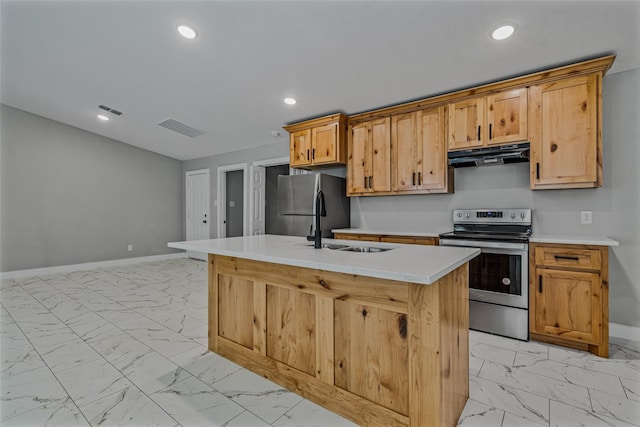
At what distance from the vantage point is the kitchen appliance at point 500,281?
2.55m

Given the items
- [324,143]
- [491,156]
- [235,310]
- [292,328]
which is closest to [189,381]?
[235,310]

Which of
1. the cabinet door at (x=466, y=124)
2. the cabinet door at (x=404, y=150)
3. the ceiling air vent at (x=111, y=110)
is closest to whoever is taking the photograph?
the cabinet door at (x=466, y=124)

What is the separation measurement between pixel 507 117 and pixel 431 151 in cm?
75

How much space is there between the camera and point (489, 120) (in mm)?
2924

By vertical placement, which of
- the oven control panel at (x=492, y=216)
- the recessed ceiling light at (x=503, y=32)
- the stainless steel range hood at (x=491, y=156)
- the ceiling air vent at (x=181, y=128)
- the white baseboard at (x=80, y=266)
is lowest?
the white baseboard at (x=80, y=266)

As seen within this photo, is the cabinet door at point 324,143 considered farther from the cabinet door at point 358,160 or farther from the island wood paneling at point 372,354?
the island wood paneling at point 372,354

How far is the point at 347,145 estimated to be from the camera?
3.98 m

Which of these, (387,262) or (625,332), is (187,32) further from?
(625,332)

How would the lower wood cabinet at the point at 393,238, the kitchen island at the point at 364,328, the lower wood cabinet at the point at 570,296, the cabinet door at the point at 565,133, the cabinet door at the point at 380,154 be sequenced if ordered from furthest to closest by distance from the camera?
the cabinet door at the point at 380,154
the lower wood cabinet at the point at 393,238
the cabinet door at the point at 565,133
the lower wood cabinet at the point at 570,296
the kitchen island at the point at 364,328

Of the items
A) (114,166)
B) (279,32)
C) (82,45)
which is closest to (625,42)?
(279,32)

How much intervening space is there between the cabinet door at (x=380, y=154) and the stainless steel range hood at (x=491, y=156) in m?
0.73

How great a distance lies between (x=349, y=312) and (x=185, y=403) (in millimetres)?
1118

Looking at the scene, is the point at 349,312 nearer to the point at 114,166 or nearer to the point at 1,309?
the point at 1,309

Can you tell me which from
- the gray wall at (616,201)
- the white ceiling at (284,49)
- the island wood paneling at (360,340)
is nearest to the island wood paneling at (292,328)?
the island wood paneling at (360,340)
